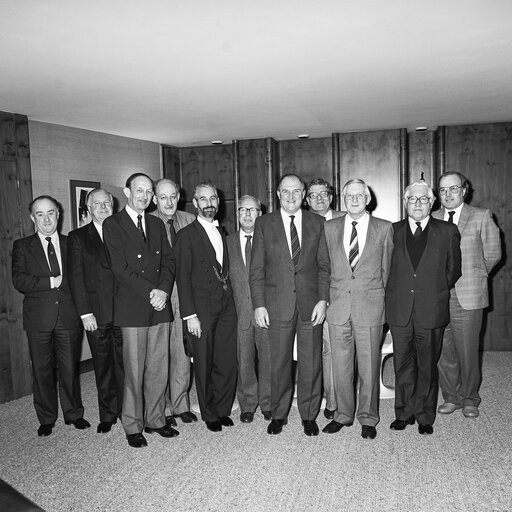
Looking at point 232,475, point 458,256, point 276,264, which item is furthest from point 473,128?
point 232,475

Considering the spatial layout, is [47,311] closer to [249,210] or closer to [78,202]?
[249,210]

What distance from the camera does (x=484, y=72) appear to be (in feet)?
13.9

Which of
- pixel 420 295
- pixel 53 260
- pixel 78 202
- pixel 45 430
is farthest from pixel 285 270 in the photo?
pixel 78 202

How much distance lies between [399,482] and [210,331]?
67.9 inches

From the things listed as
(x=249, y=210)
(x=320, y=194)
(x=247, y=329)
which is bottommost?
(x=247, y=329)

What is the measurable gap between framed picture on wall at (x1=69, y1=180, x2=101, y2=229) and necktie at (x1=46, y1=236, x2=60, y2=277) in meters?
A: 1.94

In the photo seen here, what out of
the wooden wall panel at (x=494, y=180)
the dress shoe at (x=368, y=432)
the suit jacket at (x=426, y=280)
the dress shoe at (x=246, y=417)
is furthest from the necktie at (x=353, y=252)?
the wooden wall panel at (x=494, y=180)

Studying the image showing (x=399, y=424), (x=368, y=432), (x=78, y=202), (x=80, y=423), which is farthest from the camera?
(x=78, y=202)

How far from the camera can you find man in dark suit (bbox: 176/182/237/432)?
4082 mm

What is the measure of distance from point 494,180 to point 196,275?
4.65 m

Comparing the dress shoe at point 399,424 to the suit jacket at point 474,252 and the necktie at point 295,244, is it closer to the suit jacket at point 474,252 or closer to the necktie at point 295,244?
the suit jacket at point 474,252

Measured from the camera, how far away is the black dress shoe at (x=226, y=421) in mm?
4355

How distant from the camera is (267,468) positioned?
358 cm

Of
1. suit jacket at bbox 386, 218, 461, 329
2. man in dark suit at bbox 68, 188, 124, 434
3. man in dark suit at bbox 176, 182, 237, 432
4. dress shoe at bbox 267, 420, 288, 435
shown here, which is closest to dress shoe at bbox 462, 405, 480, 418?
suit jacket at bbox 386, 218, 461, 329
